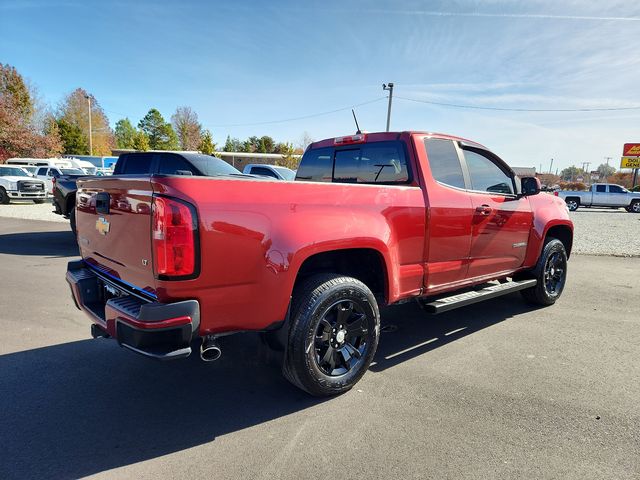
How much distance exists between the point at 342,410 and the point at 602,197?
111 ft

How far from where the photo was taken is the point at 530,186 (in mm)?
4656

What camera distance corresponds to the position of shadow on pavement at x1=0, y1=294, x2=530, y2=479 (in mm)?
2404

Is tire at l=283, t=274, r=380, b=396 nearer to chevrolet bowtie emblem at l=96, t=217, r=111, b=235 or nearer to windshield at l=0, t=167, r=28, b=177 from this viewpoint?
chevrolet bowtie emblem at l=96, t=217, r=111, b=235

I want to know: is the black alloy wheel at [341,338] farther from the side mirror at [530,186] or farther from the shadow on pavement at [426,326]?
the side mirror at [530,186]

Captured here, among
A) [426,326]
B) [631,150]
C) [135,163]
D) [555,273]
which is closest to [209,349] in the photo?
[426,326]

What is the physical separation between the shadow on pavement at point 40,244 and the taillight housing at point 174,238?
284 inches

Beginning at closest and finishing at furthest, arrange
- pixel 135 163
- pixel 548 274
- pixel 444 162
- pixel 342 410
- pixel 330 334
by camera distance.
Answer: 1. pixel 342 410
2. pixel 330 334
3. pixel 444 162
4. pixel 548 274
5. pixel 135 163

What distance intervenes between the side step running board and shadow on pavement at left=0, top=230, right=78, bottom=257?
7554 millimetres

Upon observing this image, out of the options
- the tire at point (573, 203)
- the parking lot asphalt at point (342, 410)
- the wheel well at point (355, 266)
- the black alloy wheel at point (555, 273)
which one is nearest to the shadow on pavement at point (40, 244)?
the parking lot asphalt at point (342, 410)

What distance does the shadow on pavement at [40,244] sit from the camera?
27.9 ft

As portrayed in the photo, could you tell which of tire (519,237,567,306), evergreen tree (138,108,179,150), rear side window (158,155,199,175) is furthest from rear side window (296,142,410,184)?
evergreen tree (138,108,179,150)

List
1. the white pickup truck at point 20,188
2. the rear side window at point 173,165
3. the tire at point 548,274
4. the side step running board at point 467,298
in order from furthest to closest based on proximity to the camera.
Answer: the white pickup truck at point 20,188 < the rear side window at point 173,165 < the tire at point 548,274 < the side step running board at point 467,298

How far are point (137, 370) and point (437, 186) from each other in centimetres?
311

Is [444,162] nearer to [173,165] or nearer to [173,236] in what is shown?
[173,236]
